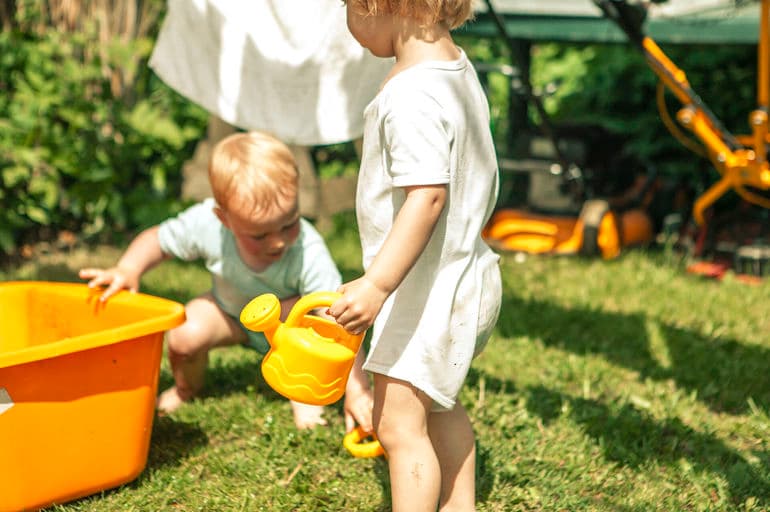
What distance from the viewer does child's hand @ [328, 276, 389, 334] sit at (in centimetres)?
149

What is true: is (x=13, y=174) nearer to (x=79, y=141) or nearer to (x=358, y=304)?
(x=79, y=141)

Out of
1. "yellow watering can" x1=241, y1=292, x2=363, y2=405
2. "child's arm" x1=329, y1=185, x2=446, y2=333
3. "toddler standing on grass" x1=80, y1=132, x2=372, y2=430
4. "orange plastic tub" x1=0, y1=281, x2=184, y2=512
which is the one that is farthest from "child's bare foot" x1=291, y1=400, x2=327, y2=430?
"child's arm" x1=329, y1=185, x2=446, y2=333

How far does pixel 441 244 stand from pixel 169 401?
120cm

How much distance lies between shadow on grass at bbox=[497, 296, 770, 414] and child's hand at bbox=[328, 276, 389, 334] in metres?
1.45

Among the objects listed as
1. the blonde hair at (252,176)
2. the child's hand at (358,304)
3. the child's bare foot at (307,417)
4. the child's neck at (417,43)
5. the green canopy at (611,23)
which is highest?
the green canopy at (611,23)

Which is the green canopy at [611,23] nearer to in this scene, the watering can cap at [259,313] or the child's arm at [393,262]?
the child's arm at [393,262]

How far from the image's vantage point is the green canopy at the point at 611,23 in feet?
13.7

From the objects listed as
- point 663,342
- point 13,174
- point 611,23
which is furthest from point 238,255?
point 611,23

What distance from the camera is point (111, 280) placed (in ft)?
7.20

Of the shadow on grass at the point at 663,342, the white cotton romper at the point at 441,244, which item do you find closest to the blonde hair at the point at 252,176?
the white cotton romper at the point at 441,244

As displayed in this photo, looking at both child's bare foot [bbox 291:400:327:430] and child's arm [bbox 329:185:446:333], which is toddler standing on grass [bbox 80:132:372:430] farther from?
child's arm [bbox 329:185:446:333]

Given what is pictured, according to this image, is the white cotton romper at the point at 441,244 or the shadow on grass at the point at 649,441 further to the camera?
the shadow on grass at the point at 649,441

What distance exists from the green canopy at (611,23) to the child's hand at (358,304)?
2756mm

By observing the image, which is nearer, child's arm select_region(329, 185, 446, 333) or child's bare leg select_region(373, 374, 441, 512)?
child's arm select_region(329, 185, 446, 333)
